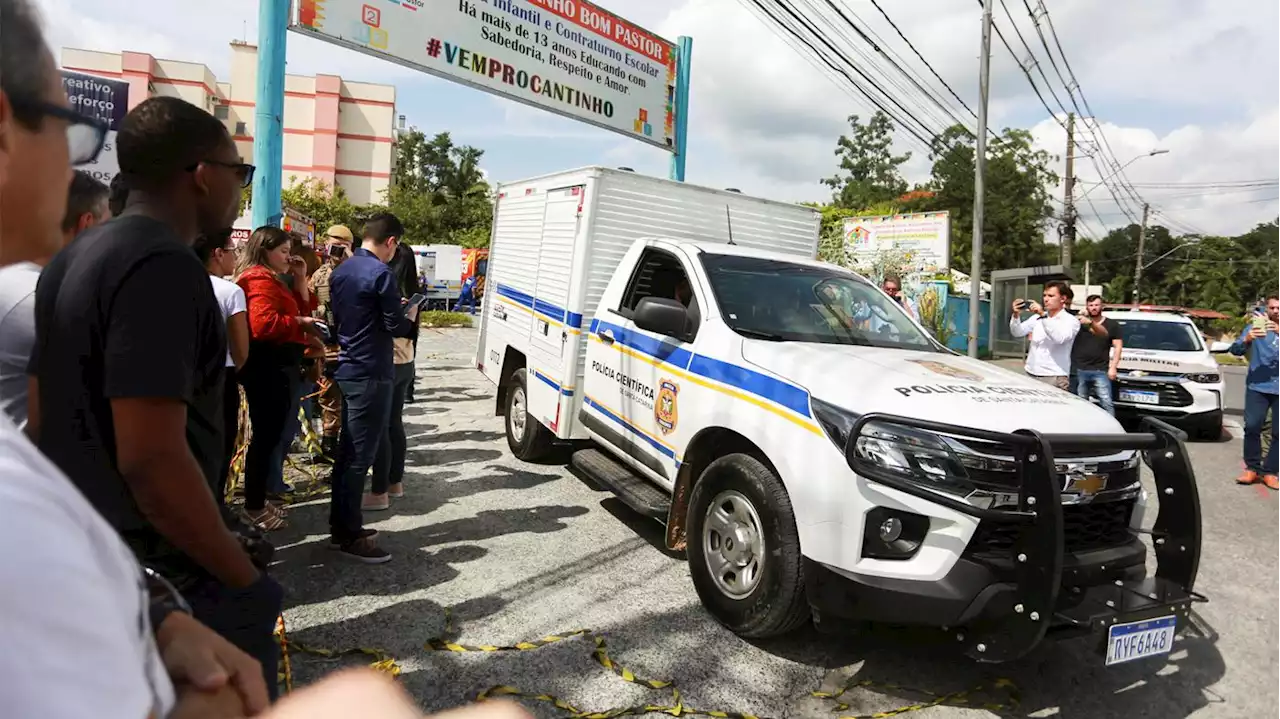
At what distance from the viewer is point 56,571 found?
52 centimetres

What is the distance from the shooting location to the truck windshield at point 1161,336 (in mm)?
10148

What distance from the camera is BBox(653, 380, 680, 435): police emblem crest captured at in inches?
169

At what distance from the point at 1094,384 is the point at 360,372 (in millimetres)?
7608

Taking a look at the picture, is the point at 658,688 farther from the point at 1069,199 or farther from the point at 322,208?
the point at 322,208

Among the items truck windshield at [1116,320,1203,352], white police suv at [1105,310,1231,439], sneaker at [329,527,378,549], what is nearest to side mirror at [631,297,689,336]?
sneaker at [329,527,378,549]

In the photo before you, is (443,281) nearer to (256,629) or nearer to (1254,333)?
(1254,333)

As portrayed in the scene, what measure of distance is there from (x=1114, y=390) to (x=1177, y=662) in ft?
23.1

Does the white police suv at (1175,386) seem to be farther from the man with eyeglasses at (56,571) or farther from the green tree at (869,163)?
the green tree at (869,163)

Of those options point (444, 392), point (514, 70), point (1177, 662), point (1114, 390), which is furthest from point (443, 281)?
point (1177, 662)

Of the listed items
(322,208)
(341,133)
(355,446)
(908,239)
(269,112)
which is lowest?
(355,446)

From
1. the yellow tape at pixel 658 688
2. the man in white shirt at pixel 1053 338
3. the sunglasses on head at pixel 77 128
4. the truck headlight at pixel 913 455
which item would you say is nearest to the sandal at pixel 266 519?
the yellow tape at pixel 658 688

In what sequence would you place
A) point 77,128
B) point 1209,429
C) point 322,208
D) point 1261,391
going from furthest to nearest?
1. point 322,208
2. point 1209,429
3. point 1261,391
4. point 77,128

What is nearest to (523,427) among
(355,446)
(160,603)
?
(355,446)

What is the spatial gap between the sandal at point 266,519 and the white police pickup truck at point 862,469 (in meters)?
1.91
